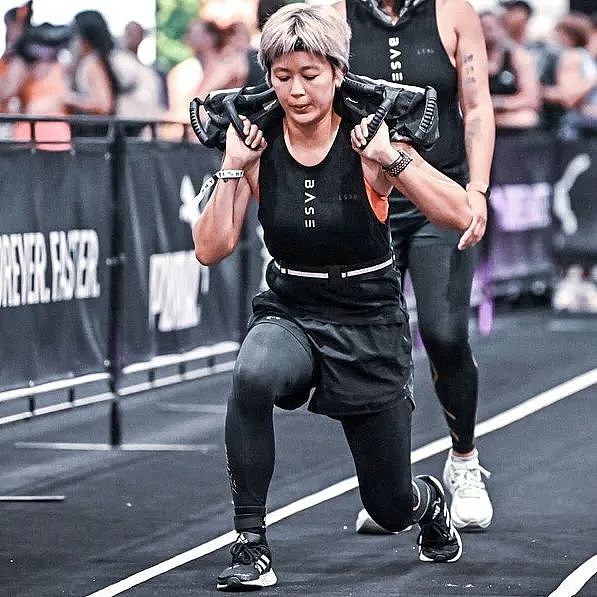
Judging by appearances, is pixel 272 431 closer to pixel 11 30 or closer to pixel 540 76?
pixel 11 30

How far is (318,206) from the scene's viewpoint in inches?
205

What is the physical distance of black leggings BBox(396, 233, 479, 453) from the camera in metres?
6.25

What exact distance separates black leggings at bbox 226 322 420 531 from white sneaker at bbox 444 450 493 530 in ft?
3.12

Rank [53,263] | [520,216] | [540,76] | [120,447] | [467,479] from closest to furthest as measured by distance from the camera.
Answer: [467,479], [53,263], [120,447], [520,216], [540,76]

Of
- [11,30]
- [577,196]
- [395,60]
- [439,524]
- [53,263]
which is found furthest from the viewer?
[577,196]

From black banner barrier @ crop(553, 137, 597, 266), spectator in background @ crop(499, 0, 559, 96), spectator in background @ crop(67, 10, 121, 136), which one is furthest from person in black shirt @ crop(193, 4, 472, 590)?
spectator in background @ crop(499, 0, 559, 96)

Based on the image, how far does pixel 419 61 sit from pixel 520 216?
7.38 metres

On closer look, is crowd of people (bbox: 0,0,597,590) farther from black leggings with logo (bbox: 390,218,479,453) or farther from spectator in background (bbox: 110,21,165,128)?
spectator in background (bbox: 110,21,165,128)

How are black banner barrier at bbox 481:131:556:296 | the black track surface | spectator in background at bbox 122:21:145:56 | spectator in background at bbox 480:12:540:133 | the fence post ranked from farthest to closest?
spectator in background at bbox 122:21:145:56, spectator in background at bbox 480:12:540:133, black banner barrier at bbox 481:131:556:296, the fence post, the black track surface

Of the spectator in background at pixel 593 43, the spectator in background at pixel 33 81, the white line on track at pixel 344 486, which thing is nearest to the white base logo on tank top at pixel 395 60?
the white line on track at pixel 344 486

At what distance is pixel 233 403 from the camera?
17.1 ft

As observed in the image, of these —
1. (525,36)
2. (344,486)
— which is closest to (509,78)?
(525,36)

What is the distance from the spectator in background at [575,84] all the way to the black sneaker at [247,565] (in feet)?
32.8

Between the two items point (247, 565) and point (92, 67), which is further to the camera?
point (92, 67)
